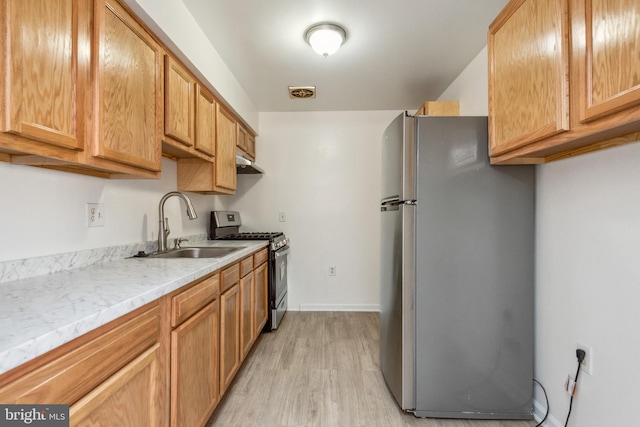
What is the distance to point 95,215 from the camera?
1.51 meters

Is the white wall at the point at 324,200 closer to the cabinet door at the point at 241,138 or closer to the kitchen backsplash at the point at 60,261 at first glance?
the cabinet door at the point at 241,138

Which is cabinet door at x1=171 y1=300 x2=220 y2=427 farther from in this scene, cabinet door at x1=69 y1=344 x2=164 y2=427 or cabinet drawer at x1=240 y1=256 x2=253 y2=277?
cabinet drawer at x1=240 y1=256 x2=253 y2=277

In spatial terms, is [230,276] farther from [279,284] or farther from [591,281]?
[591,281]

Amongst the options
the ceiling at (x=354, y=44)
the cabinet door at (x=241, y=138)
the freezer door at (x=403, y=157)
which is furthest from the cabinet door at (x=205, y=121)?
the freezer door at (x=403, y=157)

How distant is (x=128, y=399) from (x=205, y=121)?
177cm

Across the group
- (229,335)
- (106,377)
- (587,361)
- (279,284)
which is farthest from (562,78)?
(279,284)

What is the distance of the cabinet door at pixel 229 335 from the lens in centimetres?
167

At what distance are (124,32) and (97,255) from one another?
1.08m

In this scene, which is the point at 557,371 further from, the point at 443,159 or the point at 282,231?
the point at 282,231

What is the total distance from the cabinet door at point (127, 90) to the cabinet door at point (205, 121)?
0.43 metres

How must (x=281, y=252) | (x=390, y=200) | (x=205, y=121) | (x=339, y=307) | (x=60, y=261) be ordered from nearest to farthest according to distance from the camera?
(x=60, y=261) < (x=390, y=200) < (x=205, y=121) < (x=281, y=252) < (x=339, y=307)

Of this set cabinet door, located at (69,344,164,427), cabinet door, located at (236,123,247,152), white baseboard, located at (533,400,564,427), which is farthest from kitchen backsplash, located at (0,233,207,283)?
white baseboard, located at (533,400,564,427)

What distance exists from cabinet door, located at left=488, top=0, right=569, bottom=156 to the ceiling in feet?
1.48

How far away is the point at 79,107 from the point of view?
42.4 inches
